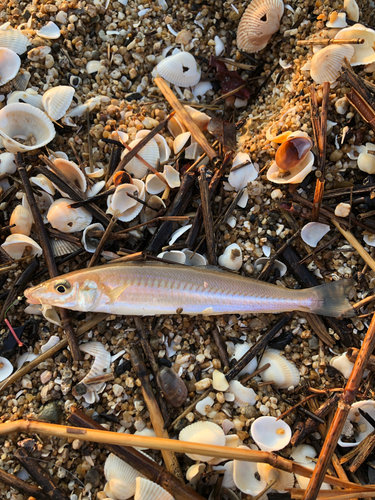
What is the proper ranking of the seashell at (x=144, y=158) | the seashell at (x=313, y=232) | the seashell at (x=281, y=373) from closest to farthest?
the seashell at (x=281, y=373), the seashell at (x=313, y=232), the seashell at (x=144, y=158)

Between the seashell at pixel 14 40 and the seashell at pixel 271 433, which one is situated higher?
the seashell at pixel 14 40

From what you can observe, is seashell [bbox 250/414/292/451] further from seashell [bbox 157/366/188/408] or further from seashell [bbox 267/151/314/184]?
seashell [bbox 267/151/314/184]

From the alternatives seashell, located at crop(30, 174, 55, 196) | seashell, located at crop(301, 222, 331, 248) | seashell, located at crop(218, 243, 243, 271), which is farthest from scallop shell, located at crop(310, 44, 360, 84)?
seashell, located at crop(30, 174, 55, 196)

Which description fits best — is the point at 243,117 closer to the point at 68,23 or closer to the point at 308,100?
the point at 308,100

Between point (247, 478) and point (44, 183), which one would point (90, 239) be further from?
→ point (247, 478)

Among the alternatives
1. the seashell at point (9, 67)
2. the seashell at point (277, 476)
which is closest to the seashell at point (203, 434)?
the seashell at point (277, 476)

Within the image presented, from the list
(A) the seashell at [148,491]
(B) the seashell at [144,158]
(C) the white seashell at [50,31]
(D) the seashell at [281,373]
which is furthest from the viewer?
(C) the white seashell at [50,31]

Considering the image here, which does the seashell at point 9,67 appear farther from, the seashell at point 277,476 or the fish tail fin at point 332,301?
the seashell at point 277,476

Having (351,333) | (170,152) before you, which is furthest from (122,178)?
(351,333)
